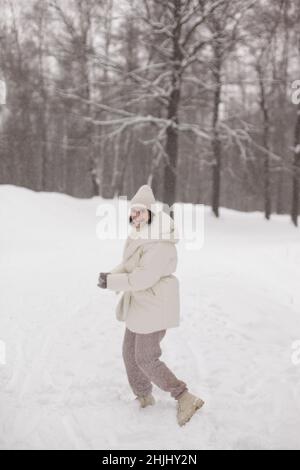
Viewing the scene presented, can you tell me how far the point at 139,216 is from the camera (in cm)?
438

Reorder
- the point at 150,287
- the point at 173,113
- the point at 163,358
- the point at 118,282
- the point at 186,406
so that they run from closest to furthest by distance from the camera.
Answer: the point at 118,282 → the point at 150,287 → the point at 186,406 → the point at 163,358 → the point at 173,113

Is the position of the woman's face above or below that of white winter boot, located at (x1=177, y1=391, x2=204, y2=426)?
above

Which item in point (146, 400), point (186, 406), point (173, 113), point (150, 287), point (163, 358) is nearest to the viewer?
point (150, 287)

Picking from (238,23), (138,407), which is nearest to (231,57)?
(238,23)

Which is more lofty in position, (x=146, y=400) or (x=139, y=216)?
(x=139, y=216)

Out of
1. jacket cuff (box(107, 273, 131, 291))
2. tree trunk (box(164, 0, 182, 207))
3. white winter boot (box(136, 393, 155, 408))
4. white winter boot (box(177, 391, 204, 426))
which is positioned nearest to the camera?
jacket cuff (box(107, 273, 131, 291))

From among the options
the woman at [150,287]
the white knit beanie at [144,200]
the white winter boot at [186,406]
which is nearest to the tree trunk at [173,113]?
the white knit beanie at [144,200]

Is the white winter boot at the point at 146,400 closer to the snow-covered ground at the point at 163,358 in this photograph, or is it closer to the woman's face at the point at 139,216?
the snow-covered ground at the point at 163,358

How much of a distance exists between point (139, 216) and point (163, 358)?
2185 mm

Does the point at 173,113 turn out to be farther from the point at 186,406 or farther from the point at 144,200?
the point at 186,406

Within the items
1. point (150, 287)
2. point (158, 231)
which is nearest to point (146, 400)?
point (150, 287)

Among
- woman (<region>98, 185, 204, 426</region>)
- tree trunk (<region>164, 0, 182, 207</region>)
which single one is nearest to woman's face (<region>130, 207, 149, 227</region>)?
woman (<region>98, 185, 204, 426</region>)

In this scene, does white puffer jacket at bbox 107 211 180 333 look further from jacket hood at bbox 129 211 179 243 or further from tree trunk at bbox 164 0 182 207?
tree trunk at bbox 164 0 182 207

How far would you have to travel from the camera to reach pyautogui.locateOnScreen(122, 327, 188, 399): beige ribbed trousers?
14.4ft
